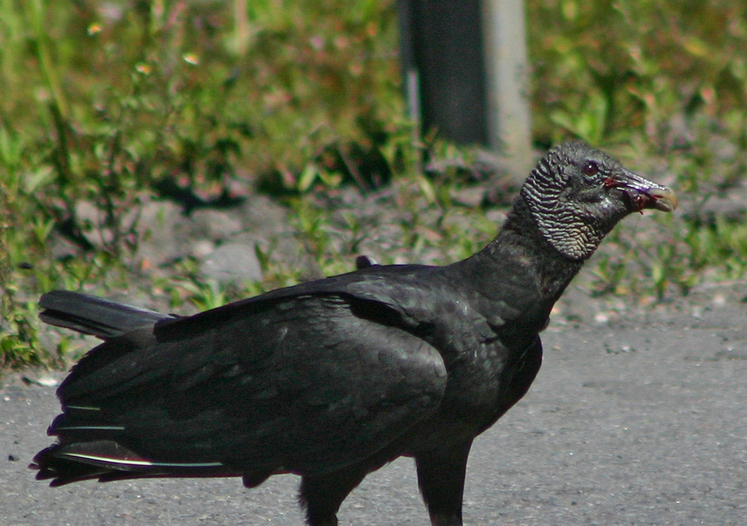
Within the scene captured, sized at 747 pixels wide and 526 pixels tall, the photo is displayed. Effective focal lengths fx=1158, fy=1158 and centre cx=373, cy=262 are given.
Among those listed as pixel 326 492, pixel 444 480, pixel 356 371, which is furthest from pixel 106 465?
pixel 444 480

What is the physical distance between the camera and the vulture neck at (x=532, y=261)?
9.55 ft

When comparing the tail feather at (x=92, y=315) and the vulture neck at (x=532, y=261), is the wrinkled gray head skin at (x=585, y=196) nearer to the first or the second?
the vulture neck at (x=532, y=261)

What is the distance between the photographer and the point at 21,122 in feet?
21.7

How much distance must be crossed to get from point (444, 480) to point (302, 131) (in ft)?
12.7

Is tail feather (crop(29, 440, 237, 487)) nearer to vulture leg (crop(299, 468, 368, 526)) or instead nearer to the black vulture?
the black vulture

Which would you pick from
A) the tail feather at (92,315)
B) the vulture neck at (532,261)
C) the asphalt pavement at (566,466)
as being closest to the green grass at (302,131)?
the asphalt pavement at (566,466)

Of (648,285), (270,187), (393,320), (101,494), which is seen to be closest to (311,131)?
(270,187)

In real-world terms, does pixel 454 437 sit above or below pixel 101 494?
above

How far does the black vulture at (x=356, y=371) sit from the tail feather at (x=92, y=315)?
122 mm

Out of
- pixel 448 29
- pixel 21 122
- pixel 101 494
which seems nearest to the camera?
pixel 101 494

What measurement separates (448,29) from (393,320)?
11.9 feet

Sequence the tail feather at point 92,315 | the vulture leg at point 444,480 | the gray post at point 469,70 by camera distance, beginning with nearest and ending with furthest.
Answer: the vulture leg at point 444,480 → the tail feather at point 92,315 → the gray post at point 469,70

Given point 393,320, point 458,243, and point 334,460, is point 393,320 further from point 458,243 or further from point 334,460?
point 458,243

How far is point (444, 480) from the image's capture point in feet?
9.96
